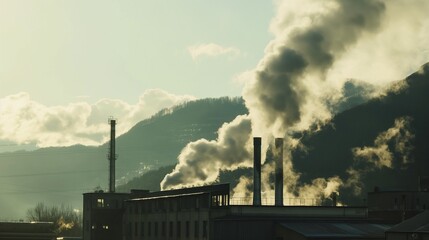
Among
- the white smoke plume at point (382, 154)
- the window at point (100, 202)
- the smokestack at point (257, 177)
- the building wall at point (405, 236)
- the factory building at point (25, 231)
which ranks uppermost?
the white smoke plume at point (382, 154)

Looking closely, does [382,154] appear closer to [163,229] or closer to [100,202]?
[100,202]

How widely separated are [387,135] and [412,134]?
682 centimetres

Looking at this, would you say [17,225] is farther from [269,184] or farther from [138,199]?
[269,184]

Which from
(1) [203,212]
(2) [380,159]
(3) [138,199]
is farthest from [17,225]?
(2) [380,159]

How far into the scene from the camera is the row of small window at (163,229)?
79.5m

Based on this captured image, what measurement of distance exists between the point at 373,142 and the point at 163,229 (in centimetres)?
10005

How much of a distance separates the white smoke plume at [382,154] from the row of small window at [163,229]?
67061 mm

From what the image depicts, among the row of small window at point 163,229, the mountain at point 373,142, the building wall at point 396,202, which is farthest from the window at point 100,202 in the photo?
the mountain at point 373,142

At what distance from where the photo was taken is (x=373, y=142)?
181 meters

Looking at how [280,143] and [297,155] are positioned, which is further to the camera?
[297,155]

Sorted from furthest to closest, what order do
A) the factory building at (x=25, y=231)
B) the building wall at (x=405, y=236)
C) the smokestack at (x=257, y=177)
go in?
the factory building at (x=25, y=231), the smokestack at (x=257, y=177), the building wall at (x=405, y=236)

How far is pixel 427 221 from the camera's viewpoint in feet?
225

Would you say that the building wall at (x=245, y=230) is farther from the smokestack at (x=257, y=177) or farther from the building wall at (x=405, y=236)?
the smokestack at (x=257, y=177)

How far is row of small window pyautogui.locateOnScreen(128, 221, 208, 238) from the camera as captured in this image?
79.5m
